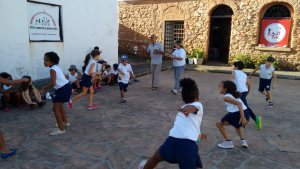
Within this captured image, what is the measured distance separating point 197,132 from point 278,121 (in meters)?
3.82

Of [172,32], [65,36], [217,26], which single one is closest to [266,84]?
[65,36]

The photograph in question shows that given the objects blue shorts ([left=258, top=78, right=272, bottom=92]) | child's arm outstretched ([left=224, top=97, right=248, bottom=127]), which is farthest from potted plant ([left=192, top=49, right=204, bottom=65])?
child's arm outstretched ([left=224, top=97, right=248, bottom=127])

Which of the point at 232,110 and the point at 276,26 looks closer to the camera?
the point at 232,110

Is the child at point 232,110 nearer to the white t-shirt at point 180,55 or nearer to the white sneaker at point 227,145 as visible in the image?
the white sneaker at point 227,145

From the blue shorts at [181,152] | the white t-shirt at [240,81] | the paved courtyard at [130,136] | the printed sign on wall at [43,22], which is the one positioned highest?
the printed sign on wall at [43,22]

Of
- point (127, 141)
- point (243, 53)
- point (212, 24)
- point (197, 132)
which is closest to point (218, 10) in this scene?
point (212, 24)

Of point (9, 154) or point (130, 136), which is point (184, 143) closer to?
point (130, 136)

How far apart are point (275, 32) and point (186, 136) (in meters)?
12.5

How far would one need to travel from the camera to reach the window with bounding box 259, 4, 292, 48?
13141 millimetres

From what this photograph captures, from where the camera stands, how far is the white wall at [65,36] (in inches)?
283

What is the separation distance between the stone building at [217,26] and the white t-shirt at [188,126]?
12151 mm

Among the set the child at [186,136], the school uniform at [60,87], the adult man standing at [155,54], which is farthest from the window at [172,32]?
the child at [186,136]

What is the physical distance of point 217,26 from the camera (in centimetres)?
1695

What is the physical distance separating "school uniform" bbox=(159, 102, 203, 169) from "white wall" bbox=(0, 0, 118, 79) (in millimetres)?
6023
